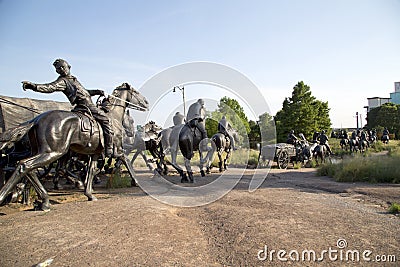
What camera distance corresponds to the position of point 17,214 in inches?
211

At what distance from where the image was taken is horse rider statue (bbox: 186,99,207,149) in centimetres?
1008

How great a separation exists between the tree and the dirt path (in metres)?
31.6

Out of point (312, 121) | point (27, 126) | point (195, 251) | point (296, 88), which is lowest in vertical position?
point (195, 251)

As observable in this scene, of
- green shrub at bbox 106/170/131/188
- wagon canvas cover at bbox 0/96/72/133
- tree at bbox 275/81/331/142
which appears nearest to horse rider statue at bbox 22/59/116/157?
wagon canvas cover at bbox 0/96/72/133

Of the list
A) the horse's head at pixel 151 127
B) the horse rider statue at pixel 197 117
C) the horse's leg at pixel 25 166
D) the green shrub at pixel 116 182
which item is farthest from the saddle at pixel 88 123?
the horse's head at pixel 151 127

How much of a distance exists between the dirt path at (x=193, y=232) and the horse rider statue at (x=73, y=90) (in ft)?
5.03

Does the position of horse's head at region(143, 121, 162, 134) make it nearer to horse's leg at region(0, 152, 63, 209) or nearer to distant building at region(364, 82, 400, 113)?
horse's leg at region(0, 152, 63, 209)

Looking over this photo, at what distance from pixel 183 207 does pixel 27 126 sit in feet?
10.8

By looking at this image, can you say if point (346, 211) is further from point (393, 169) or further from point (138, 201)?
point (393, 169)

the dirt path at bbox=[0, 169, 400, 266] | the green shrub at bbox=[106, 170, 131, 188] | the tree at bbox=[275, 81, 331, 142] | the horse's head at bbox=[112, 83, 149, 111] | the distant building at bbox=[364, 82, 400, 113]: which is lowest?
the dirt path at bbox=[0, 169, 400, 266]

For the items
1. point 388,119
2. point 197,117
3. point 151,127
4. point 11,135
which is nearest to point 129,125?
point 151,127

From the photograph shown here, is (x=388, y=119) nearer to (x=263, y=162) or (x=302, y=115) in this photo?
(x=302, y=115)

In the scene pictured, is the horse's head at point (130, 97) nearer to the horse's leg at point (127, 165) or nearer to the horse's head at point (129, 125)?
the horse's leg at point (127, 165)

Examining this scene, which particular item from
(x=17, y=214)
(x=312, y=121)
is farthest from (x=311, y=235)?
(x=312, y=121)
